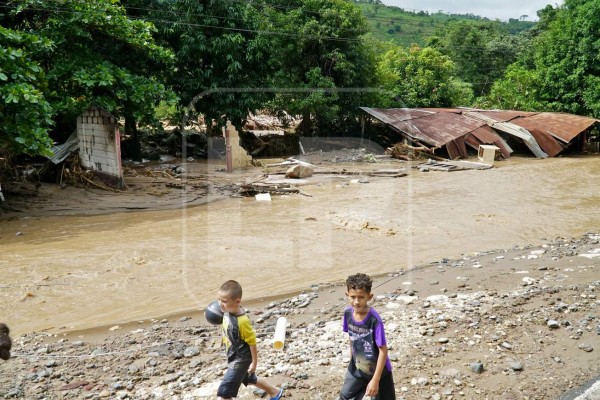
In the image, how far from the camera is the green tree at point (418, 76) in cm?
2597

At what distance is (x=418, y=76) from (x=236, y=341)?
25083 millimetres

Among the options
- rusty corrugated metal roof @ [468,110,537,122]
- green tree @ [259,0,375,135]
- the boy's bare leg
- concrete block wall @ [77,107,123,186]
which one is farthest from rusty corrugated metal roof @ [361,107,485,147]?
the boy's bare leg

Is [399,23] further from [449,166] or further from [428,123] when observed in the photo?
[449,166]

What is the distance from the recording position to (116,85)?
12984 millimetres

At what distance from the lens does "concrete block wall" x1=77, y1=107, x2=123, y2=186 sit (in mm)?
13203

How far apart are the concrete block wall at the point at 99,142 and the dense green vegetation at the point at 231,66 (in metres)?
0.49

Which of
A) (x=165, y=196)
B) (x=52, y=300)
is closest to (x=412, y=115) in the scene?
(x=165, y=196)

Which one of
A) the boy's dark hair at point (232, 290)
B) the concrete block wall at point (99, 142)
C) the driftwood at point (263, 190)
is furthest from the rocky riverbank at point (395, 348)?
the concrete block wall at point (99, 142)

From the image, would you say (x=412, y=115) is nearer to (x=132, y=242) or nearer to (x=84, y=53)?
(x=84, y=53)

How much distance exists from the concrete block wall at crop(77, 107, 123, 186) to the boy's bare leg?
10.7m

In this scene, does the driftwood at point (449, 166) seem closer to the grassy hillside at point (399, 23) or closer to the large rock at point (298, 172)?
the large rock at point (298, 172)

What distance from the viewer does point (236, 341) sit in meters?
3.48

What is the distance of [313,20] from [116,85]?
34.0ft

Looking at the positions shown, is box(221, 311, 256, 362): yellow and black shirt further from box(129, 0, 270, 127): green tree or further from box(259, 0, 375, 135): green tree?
box(259, 0, 375, 135): green tree
